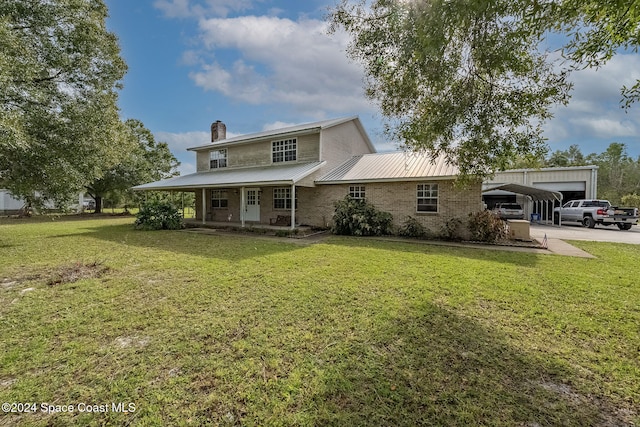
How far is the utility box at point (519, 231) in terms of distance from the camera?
483 inches

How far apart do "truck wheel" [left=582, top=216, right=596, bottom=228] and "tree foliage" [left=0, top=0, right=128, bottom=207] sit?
2825 cm

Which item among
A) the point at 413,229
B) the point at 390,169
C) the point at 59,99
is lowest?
the point at 413,229

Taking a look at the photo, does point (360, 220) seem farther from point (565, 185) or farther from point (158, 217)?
point (565, 185)

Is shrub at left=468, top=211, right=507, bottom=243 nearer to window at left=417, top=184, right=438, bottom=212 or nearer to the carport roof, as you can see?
window at left=417, top=184, right=438, bottom=212

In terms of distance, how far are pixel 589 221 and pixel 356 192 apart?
1704 cm

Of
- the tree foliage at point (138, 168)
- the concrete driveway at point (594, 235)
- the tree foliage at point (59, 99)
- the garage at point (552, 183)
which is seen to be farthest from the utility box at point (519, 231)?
the tree foliage at point (138, 168)

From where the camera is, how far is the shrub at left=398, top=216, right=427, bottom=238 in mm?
13250

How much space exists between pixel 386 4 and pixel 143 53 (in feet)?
49.5

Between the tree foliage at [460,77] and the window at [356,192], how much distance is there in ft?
25.0

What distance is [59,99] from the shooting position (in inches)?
436

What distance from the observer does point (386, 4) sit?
520 centimetres

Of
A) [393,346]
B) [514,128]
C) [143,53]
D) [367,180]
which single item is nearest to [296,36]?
[514,128]

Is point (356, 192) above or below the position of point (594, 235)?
above

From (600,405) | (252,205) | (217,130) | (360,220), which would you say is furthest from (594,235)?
(217,130)
